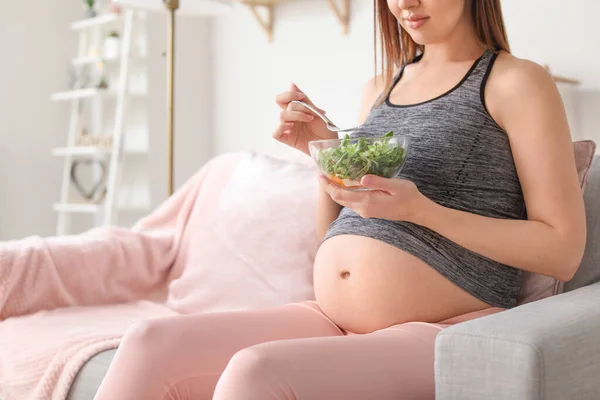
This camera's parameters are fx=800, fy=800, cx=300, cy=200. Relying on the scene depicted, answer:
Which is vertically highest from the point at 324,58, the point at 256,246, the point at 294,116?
the point at 324,58

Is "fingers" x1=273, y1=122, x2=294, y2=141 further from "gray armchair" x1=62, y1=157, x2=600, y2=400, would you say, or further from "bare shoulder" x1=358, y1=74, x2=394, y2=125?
"gray armchair" x1=62, y1=157, x2=600, y2=400

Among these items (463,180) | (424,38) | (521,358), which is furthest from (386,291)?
(424,38)

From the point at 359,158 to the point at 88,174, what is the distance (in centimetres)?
325

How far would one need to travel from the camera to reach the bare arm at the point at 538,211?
1216mm

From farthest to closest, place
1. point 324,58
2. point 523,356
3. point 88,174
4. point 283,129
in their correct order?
point 88,174, point 324,58, point 283,129, point 523,356

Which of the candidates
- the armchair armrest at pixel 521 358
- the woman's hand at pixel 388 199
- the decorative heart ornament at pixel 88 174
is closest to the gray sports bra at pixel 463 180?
the woman's hand at pixel 388 199

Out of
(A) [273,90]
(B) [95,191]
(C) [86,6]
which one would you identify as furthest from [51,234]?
(A) [273,90]

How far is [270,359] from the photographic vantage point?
104 centimetres

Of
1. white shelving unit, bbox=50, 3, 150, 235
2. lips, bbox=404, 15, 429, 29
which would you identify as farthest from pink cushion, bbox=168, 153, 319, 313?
white shelving unit, bbox=50, 3, 150, 235

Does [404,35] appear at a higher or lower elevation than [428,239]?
higher

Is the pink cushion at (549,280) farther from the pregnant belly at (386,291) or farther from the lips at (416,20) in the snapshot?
the lips at (416,20)

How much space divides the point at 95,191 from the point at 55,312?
2.08m

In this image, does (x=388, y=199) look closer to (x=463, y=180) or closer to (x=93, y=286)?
(x=463, y=180)

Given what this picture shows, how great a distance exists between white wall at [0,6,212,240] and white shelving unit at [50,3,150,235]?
0.05 m
